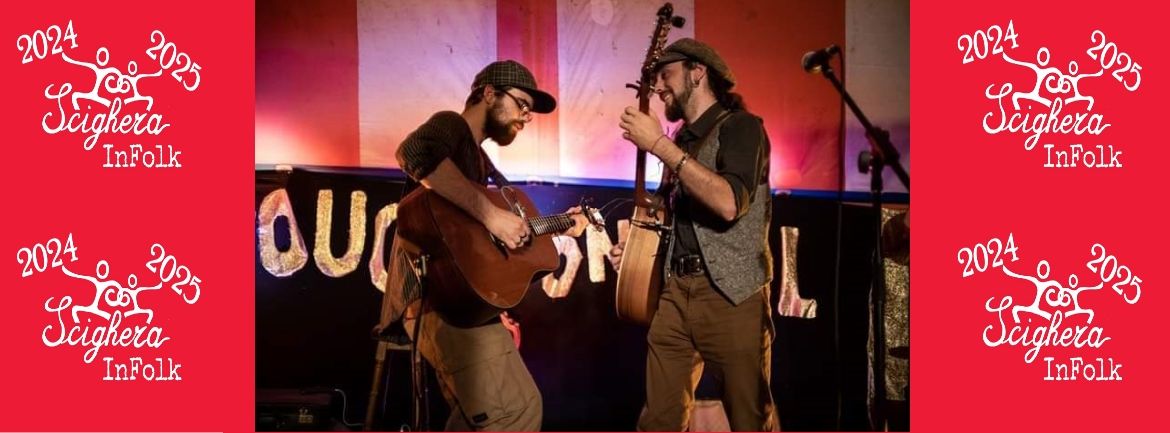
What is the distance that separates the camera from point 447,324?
3480mm

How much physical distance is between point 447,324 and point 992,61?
2.67 meters

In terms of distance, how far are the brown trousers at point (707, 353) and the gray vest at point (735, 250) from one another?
0.15 ft

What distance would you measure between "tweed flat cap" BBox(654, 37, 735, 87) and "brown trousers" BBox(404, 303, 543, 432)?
4.11ft

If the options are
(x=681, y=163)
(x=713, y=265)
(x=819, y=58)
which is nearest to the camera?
(x=681, y=163)

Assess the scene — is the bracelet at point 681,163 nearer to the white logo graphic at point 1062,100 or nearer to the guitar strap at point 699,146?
the guitar strap at point 699,146

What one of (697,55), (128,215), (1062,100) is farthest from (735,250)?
(128,215)

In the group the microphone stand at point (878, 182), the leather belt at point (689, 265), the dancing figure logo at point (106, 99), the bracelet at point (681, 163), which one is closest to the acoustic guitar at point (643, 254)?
the leather belt at point (689, 265)

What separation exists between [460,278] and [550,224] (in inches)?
22.5

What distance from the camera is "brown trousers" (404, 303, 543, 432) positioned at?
11.3ft

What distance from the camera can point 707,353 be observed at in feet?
10.6

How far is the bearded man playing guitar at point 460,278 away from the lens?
338cm

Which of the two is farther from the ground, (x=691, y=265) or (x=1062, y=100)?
(x=1062, y=100)

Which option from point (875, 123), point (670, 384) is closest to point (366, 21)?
point (670, 384)

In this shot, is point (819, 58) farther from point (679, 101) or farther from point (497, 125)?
point (497, 125)
